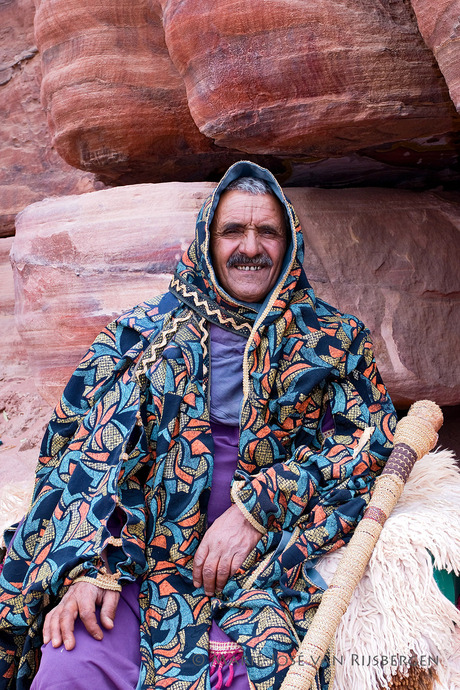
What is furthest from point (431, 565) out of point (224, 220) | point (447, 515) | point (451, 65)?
point (451, 65)

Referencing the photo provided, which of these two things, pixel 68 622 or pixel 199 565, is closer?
pixel 68 622

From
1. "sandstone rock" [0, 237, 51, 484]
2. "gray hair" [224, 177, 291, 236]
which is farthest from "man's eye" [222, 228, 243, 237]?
"sandstone rock" [0, 237, 51, 484]

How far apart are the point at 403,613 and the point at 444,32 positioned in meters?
1.83

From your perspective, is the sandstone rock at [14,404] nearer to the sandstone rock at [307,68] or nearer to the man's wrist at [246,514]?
the man's wrist at [246,514]

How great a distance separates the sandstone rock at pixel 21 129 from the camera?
212 inches

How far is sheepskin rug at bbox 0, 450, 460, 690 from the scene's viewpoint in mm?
1848

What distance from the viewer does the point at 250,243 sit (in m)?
2.26

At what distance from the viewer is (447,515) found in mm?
2035

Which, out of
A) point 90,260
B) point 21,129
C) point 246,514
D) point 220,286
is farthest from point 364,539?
point 21,129

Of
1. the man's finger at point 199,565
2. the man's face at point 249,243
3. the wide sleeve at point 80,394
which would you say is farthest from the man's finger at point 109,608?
the man's face at point 249,243

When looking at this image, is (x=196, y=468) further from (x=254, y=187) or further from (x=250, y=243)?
(x=254, y=187)

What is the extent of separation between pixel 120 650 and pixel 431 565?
88 centimetres

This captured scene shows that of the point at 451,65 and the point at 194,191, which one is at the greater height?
the point at 451,65

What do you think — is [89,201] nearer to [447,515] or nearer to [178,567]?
[178,567]
